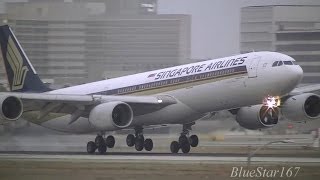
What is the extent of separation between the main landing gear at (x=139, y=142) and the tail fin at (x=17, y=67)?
621 centimetres

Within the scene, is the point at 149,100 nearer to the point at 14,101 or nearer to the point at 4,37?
the point at 14,101

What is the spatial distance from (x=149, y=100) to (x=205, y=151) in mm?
3013

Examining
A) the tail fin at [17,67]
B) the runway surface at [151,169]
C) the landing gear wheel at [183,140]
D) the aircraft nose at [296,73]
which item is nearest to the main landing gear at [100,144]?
the landing gear wheel at [183,140]

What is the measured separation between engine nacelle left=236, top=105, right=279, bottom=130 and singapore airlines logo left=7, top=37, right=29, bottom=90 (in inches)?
Result: 438

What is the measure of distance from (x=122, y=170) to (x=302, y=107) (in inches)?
404

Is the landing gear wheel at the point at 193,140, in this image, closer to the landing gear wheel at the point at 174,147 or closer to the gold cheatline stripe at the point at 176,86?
the landing gear wheel at the point at 174,147

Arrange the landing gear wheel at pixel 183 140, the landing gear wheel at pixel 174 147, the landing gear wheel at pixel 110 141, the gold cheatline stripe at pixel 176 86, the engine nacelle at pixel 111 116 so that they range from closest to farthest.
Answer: the engine nacelle at pixel 111 116, the gold cheatline stripe at pixel 176 86, the landing gear wheel at pixel 183 140, the landing gear wheel at pixel 174 147, the landing gear wheel at pixel 110 141

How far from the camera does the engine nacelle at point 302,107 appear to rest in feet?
84.5

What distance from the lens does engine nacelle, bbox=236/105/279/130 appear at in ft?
83.4

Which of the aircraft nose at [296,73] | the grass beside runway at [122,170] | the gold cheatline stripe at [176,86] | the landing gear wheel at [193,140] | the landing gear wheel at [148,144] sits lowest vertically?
Answer: the landing gear wheel at [148,144]

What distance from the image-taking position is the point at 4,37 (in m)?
33.5

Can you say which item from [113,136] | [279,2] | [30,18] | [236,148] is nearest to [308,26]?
[279,2]

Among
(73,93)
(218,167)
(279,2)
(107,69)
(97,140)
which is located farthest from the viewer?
(107,69)

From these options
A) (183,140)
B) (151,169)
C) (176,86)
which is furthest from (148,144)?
(151,169)
